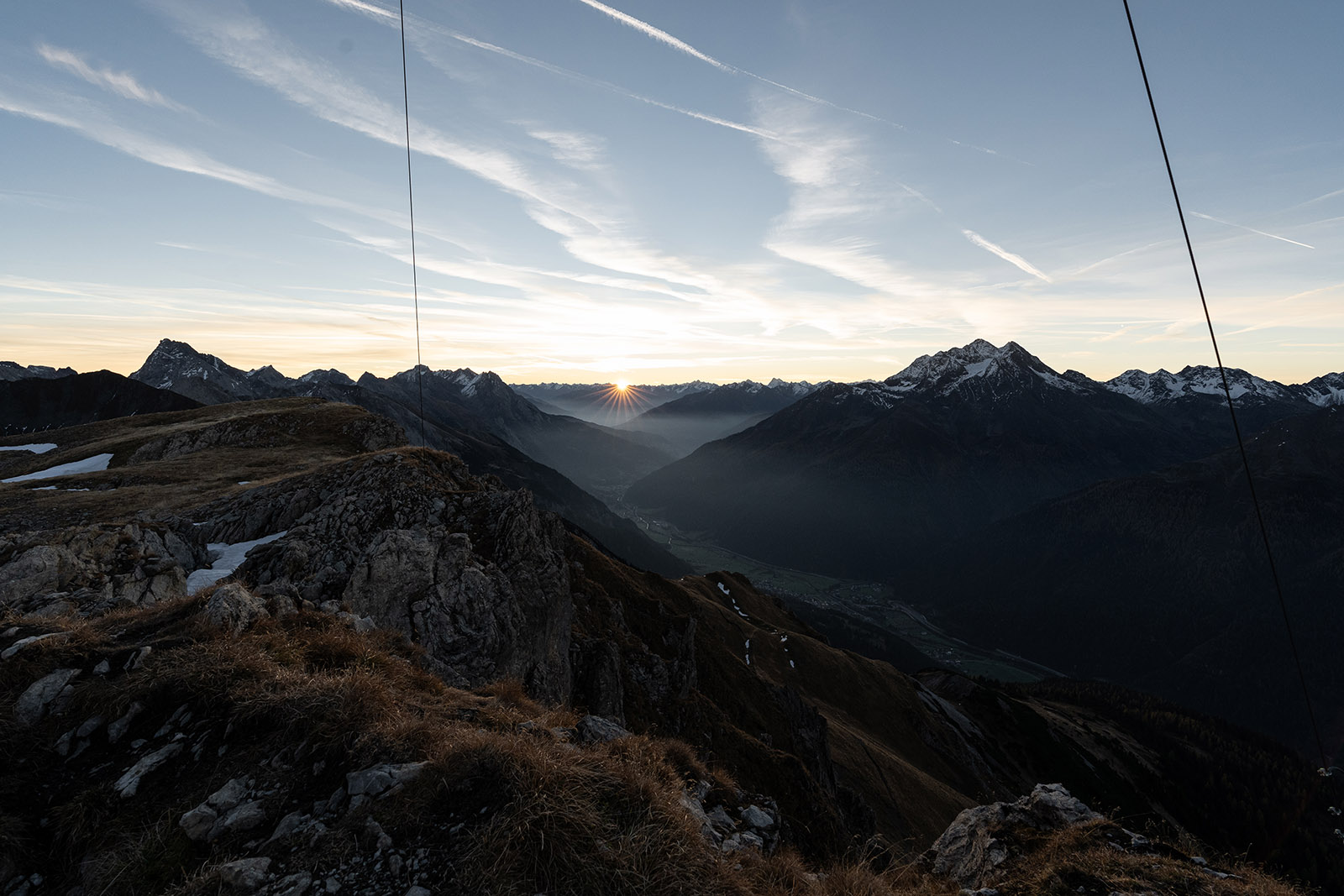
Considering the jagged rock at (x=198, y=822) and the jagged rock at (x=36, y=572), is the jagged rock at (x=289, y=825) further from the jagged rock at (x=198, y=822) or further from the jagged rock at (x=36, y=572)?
the jagged rock at (x=36, y=572)

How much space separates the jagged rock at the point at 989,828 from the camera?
11531 millimetres

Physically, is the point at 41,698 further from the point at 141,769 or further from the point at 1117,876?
the point at 1117,876

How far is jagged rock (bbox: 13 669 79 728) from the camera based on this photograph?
7.79m

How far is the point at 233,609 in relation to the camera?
431 inches

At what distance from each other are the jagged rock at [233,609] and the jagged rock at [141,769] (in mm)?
3369

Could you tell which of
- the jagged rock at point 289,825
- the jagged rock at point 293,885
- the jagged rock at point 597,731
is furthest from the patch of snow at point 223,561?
the jagged rock at point 293,885

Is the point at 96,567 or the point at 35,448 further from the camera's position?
the point at 35,448

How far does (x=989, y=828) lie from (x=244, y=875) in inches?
→ 594

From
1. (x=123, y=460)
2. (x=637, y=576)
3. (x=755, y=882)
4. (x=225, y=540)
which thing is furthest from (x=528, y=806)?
(x=637, y=576)

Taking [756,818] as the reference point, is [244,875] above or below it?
above

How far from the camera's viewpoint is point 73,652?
897cm

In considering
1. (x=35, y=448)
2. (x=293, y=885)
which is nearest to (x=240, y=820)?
(x=293, y=885)

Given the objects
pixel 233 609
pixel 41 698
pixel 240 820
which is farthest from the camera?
pixel 233 609

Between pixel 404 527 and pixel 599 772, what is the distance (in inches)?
943
